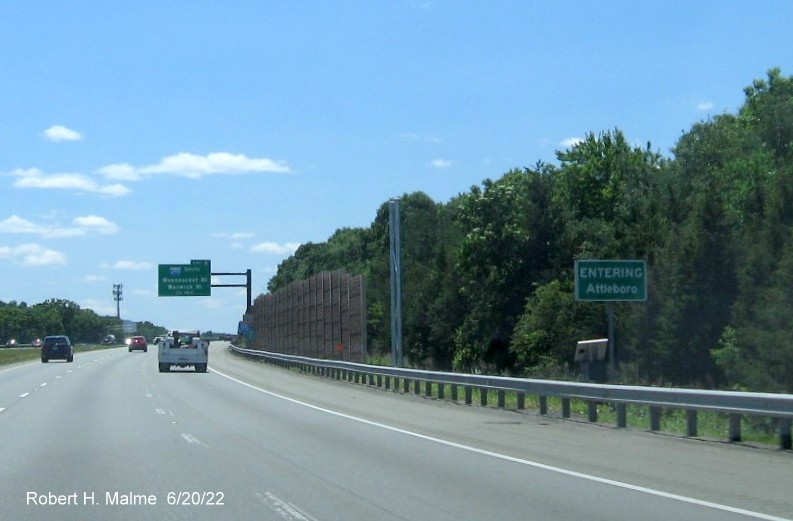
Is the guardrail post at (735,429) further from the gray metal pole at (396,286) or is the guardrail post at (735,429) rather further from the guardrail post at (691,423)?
the gray metal pole at (396,286)

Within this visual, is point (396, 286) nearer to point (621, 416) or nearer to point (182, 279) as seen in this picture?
point (621, 416)

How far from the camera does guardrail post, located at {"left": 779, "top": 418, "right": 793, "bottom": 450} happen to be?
16688 mm

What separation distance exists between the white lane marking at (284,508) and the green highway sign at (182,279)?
217 feet

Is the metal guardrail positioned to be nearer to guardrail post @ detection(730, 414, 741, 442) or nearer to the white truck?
guardrail post @ detection(730, 414, 741, 442)

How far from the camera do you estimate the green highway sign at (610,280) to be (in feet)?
83.0

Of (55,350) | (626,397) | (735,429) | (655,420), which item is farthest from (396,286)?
(55,350)

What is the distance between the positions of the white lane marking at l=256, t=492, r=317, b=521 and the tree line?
19846mm

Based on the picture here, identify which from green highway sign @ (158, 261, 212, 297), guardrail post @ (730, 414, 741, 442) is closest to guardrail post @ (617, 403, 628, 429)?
guardrail post @ (730, 414, 741, 442)

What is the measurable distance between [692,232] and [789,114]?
16.9 m

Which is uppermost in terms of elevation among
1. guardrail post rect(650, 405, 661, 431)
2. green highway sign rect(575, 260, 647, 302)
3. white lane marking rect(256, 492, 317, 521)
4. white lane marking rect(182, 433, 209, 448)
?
green highway sign rect(575, 260, 647, 302)

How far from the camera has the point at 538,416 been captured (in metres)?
24.2

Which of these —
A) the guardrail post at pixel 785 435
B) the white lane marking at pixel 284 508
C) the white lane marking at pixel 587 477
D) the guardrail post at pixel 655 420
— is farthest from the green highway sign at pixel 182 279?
the white lane marking at pixel 284 508

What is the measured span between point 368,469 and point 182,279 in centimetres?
6435

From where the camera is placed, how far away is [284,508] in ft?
38.7
